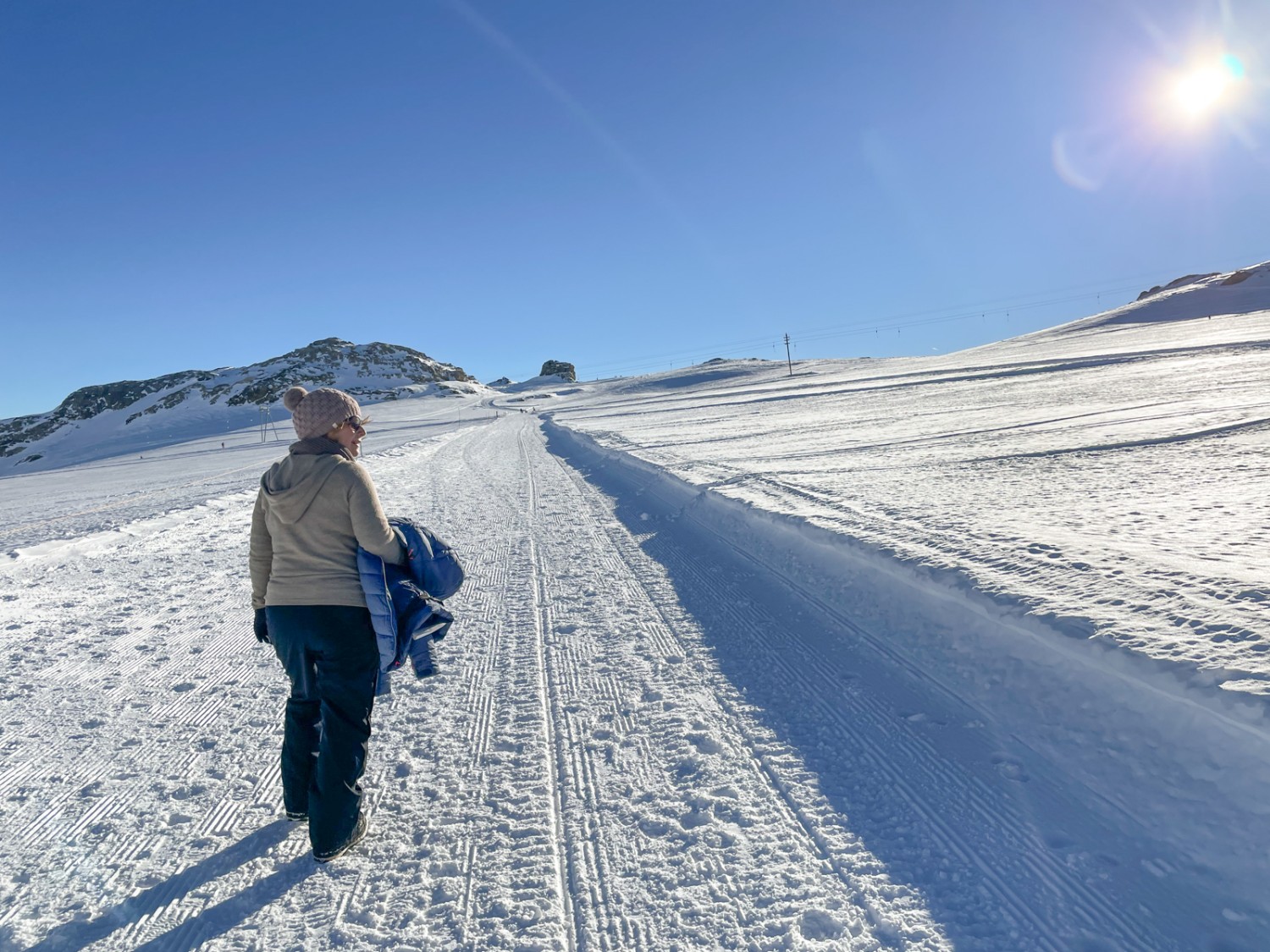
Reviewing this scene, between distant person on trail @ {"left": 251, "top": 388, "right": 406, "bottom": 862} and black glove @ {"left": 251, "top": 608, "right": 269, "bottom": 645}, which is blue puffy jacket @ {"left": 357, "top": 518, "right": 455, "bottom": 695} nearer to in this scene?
distant person on trail @ {"left": 251, "top": 388, "right": 406, "bottom": 862}

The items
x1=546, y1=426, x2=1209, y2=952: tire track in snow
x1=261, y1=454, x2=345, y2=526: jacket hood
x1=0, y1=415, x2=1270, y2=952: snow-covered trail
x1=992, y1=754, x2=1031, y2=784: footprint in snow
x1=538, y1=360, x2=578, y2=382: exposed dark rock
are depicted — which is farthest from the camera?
x1=538, y1=360, x2=578, y2=382: exposed dark rock

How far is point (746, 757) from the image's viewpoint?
3484 millimetres

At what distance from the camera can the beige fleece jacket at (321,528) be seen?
277 centimetres

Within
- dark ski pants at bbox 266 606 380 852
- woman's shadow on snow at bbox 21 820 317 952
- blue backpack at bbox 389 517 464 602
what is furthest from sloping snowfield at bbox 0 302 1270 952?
blue backpack at bbox 389 517 464 602

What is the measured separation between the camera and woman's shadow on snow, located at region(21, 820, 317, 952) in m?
2.51

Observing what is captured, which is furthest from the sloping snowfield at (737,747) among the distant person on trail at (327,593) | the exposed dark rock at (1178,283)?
the exposed dark rock at (1178,283)

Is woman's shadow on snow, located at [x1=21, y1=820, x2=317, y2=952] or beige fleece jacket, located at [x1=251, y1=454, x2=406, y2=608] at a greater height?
beige fleece jacket, located at [x1=251, y1=454, x2=406, y2=608]

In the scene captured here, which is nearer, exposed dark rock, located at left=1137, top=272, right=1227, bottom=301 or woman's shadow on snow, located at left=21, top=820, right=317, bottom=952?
woman's shadow on snow, located at left=21, top=820, right=317, bottom=952

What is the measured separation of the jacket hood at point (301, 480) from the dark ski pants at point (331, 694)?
0.41 meters

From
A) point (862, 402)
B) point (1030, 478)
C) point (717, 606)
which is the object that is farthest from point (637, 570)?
point (862, 402)

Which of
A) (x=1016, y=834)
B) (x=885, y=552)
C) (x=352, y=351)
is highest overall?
(x=352, y=351)

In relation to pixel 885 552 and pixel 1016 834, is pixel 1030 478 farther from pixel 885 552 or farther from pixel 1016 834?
pixel 1016 834

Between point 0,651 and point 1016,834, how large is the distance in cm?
709

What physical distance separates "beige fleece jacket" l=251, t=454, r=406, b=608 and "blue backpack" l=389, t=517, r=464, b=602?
0.14m
